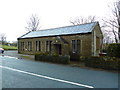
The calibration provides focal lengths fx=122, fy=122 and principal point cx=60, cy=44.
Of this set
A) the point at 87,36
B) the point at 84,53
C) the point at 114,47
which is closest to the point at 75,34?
the point at 87,36

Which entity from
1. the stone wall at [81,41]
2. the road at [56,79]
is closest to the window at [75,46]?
the stone wall at [81,41]

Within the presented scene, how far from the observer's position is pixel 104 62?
12.1 metres

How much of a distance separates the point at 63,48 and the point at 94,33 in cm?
587

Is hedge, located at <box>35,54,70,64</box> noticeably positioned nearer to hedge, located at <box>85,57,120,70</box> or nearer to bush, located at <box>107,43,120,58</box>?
hedge, located at <box>85,57,120,70</box>

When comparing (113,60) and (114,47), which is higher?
(114,47)

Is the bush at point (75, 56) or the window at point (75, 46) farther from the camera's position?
the window at point (75, 46)

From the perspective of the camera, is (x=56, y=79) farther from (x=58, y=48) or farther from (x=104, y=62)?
(x=58, y=48)

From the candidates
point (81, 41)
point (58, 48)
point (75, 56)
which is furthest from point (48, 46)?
point (81, 41)

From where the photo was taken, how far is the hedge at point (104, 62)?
11.3 metres

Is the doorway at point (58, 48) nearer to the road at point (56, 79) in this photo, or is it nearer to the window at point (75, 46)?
the window at point (75, 46)

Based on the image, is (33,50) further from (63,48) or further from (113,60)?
(113,60)

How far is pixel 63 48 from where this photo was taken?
71.0 ft

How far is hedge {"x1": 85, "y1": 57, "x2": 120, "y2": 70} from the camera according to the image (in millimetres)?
11344

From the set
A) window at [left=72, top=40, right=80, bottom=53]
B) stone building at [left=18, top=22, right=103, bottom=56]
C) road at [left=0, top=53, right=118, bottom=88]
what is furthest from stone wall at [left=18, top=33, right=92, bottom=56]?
road at [left=0, top=53, right=118, bottom=88]
